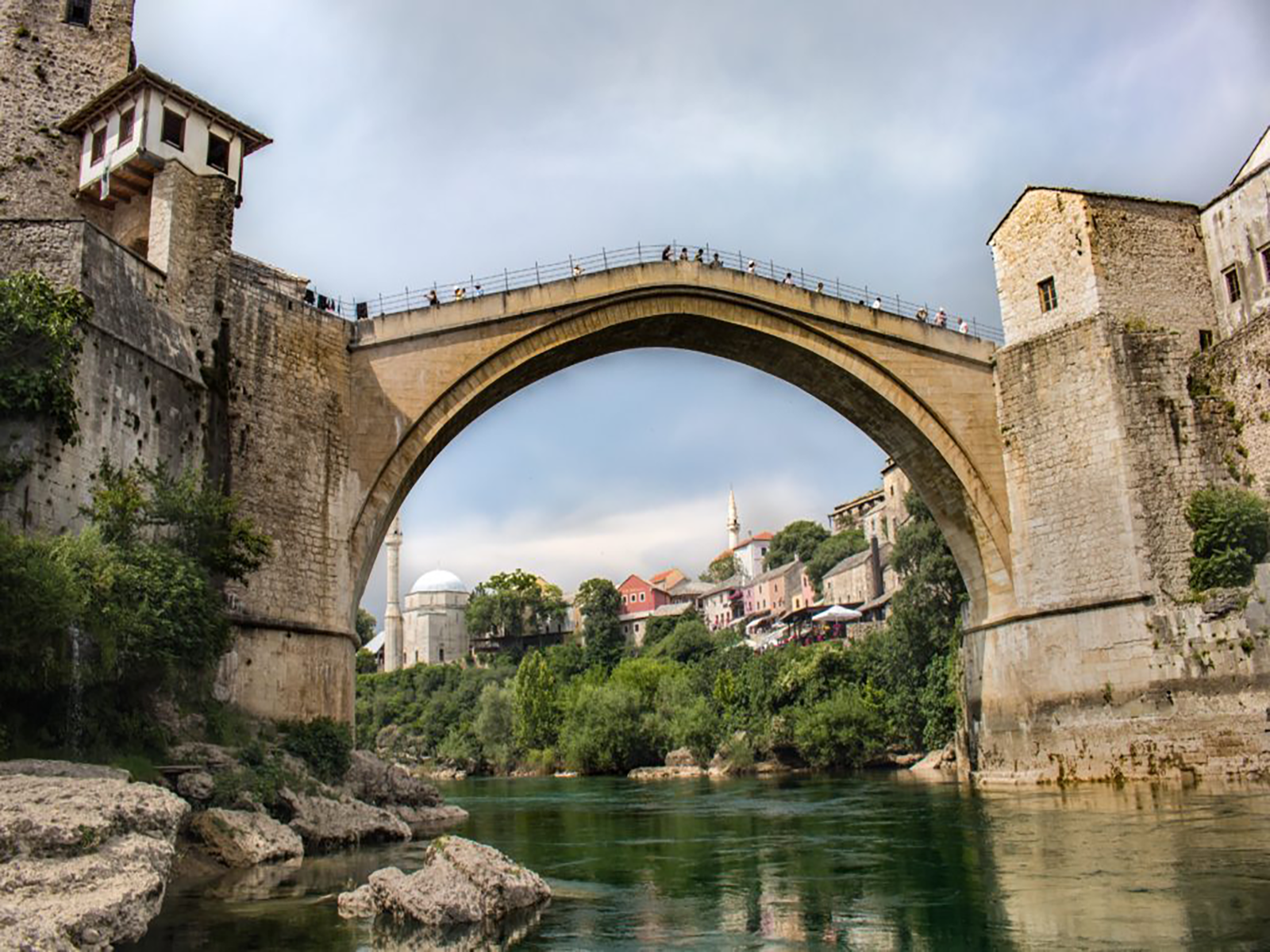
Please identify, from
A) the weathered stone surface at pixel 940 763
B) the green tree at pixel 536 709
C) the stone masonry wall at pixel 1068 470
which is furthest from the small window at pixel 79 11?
the green tree at pixel 536 709

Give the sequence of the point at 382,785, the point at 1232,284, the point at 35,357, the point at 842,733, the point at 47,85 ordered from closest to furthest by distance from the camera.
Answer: the point at 35,357
the point at 382,785
the point at 47,85
the point at 1232,284
the point at 842,733

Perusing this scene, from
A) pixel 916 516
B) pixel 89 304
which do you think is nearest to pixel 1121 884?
pixel 89 304

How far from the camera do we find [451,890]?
27.1ft

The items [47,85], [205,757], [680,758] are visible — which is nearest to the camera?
[205,757]

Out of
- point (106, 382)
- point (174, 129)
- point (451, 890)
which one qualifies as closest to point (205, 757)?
point (106, 382)

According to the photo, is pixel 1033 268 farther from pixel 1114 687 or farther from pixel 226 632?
pixel 226 632

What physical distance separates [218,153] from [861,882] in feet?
50.7

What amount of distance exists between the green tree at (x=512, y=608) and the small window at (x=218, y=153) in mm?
59285

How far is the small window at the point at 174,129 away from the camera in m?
17.7

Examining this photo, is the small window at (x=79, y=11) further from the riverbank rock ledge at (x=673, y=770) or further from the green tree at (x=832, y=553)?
the green tree at (x=832, y=553)

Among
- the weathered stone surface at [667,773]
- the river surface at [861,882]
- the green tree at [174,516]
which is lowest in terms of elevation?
the river surface at [861,882]

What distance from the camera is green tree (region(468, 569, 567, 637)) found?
76.6 meters

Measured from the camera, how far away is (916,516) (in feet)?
111

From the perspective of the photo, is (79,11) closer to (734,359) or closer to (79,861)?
(734,359)
